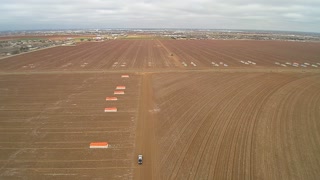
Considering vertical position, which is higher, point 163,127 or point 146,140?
point 163,127

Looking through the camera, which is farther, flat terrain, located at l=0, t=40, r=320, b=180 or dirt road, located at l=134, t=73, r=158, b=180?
flat terrain, located at l=0, t=40, r=320, b=180

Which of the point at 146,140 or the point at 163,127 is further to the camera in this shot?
the point at 163,127

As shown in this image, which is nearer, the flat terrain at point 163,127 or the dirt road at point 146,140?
the dirt road at point 146,140

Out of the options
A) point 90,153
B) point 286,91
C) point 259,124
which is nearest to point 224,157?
point 259,124
